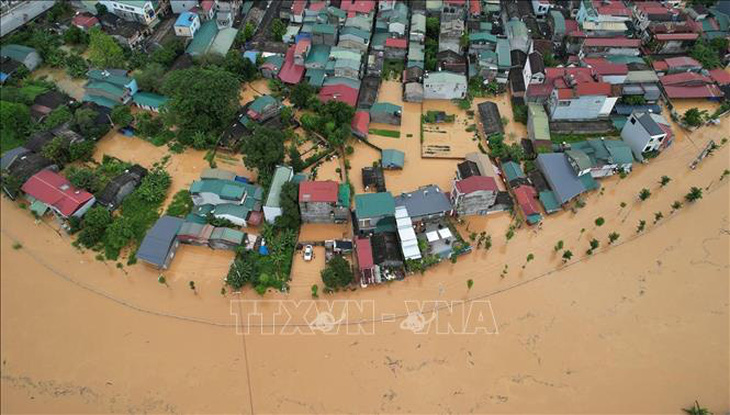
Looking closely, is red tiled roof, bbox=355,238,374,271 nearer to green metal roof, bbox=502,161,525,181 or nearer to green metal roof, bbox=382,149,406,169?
green metal roof, bbox=382,149,406,169

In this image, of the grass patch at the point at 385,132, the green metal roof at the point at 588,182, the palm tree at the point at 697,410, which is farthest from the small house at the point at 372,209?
the palm tree at the point at 697,410

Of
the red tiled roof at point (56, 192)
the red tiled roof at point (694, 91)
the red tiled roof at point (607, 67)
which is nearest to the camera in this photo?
the red tiled roof at point (56, 192)

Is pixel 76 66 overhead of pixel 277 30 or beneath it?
beneath

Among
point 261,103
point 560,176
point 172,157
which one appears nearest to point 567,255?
point 560,176

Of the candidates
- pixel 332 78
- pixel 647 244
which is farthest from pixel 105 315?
pixel 647 244

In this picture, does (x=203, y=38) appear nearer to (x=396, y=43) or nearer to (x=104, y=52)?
(x=104, y=52)

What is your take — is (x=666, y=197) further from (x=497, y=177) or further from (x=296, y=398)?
(x=296, y=398)

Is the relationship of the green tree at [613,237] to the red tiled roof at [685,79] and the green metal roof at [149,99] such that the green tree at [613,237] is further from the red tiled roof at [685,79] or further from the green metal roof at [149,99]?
the green metal roof at [149,99]
